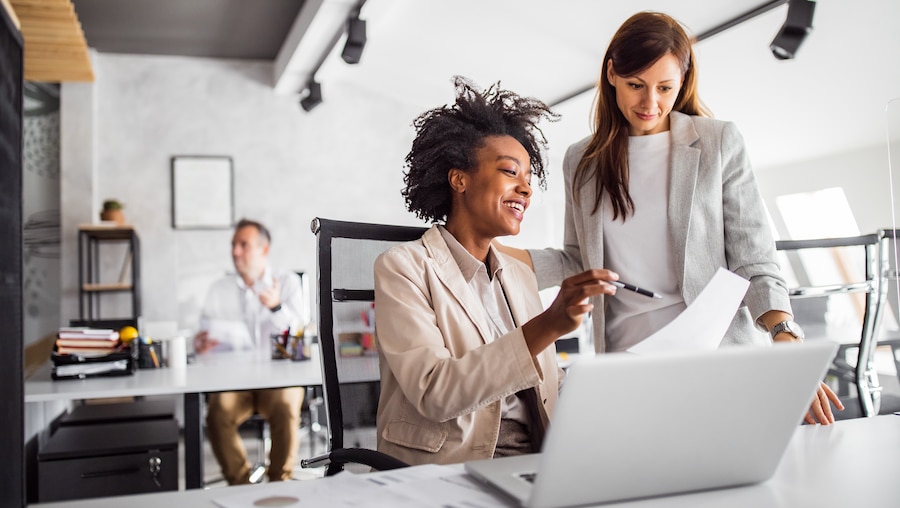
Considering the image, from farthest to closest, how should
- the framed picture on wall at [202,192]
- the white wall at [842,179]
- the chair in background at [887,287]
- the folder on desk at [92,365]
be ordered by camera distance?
the framed picture on wall at [202,192] < the folder on desk at [92,365] < the white wall at [842,179] < the chair in background at [887,287]

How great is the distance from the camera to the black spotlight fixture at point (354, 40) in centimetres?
440

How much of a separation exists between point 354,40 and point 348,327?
3.22 m

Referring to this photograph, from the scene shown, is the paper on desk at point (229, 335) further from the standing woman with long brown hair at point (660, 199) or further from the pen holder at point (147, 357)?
the standing woman with long brown hair at point (660, 199)

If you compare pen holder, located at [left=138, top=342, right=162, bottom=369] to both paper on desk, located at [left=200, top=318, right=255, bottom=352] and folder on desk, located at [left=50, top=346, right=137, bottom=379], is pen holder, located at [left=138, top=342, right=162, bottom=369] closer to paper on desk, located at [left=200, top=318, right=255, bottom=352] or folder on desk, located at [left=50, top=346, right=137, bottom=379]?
folder on desk, located at [left=50, top=346, right=137, bottom=379]

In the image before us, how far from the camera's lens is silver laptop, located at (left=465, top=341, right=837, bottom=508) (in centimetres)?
66

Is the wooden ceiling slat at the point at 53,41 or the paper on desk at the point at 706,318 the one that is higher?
the wooden ceiling slat at the point at 53,41

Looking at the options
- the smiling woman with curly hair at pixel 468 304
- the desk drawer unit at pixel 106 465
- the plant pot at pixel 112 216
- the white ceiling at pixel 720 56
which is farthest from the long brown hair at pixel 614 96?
the plant pot at pixel 112 216

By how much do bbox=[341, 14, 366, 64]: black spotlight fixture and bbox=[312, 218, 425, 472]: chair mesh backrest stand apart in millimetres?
3045

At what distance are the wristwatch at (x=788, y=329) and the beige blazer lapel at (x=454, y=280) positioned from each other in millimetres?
502

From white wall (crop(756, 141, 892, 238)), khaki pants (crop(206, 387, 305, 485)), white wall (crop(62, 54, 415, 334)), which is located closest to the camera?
white wall (crop(756, 141, 892, 238))

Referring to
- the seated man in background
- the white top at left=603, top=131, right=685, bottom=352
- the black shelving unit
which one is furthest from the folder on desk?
the black shelving unit

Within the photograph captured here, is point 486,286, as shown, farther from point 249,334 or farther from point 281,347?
point 249,334

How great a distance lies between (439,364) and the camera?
1157mm

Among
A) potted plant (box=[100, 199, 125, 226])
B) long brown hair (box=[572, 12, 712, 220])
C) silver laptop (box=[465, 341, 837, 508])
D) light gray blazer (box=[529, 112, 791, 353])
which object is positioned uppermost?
potted plant (box=[100, 199, 125, 226])
